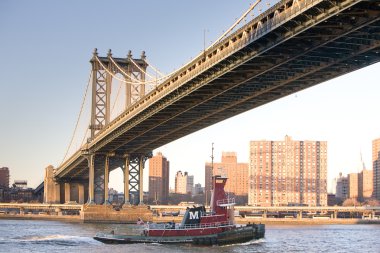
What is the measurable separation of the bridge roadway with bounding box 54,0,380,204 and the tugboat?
8.65m

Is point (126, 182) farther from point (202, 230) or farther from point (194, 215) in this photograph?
point (202, 230)

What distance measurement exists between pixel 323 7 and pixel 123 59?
70.2m

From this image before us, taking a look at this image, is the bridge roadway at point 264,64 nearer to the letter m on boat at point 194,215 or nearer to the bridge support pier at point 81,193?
the letter m on boat at point 194,215

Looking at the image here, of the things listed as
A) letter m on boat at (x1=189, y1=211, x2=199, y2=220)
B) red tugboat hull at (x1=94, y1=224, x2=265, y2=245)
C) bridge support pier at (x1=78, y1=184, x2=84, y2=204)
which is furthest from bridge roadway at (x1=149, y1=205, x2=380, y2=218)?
letter m on boat at (x1=189, y1=211, x2=199, y2=220)

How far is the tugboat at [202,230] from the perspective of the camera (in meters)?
55.7

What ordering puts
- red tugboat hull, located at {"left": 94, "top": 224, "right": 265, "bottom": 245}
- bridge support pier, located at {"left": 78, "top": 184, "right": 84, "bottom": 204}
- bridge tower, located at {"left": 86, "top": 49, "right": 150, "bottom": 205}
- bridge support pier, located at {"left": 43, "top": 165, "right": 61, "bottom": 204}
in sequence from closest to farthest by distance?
red tugboat hull, located at {"left": 94, "top": 224, "right": 265, "bottom": 245}
bridge tower, located at {"left": 86, "top": 49, "right": 150, "bottom": 205}
bridge support pier, located at {"left": 43, "top": 165, "right": 61, "bottom": 204}
bridge support pier, located at {"left": 78, "top": 184, "right": 84, "bottom": 204}

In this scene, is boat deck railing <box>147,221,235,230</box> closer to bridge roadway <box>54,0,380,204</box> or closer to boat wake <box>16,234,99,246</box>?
boat wake <box>16,234,99,246</box>

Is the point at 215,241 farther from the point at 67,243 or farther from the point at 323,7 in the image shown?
the point at 323,7

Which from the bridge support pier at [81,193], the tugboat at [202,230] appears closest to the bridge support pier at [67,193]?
the bridge support pier at [81,193]

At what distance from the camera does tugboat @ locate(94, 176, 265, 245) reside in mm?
55656

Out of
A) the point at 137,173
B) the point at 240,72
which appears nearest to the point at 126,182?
the point at 137,173

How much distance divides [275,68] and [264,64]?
897mm

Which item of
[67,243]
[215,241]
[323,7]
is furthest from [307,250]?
[323,7]

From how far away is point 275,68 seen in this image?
5128 centimetres
